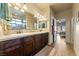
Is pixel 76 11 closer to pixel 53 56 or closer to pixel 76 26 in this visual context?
pixel 76 26

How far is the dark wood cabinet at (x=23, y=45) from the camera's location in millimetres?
2696

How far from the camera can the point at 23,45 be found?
11.2 ft

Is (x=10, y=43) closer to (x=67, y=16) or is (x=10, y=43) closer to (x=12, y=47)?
(x=12, y=47)

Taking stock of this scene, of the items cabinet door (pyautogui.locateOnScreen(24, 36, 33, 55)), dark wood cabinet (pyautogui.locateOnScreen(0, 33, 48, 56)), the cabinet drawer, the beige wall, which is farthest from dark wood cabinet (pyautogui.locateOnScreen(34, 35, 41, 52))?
the cabinet drawer

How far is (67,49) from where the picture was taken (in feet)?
12.0

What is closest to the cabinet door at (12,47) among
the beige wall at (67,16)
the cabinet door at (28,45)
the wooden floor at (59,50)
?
the cabinet door at (28,45)

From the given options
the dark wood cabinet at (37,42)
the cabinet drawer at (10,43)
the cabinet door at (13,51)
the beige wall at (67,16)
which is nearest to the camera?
the cabinet drawer at (10,43)

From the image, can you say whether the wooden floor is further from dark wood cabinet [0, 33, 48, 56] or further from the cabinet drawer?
the cabinet drawer

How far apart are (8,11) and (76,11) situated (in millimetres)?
1641

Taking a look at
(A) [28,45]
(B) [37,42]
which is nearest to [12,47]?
(A) [28,45]

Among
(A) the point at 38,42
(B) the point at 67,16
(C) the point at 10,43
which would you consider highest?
(B) the point at 67,16

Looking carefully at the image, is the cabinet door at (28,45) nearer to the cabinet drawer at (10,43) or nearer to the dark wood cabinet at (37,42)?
the dark wood cabinet at (37,42)

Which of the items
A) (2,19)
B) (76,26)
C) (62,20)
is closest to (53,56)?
(62,20)

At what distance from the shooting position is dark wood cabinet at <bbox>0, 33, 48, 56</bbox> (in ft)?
8.84
